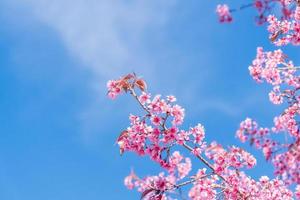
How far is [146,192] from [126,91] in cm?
198

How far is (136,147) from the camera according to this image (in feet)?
34.0

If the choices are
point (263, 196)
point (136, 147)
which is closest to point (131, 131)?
point (136, 147)

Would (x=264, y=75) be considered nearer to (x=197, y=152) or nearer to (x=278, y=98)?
(x=278, y=98)

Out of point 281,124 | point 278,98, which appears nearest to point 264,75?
point 278,98

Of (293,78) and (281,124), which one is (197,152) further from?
(293,78)

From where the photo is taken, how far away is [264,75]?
11.5 metres

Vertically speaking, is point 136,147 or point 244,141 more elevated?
point 136,147

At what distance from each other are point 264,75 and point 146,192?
13.0 ft

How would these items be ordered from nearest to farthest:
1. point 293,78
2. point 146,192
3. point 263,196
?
point 146,192 < point 263,196 < point 293,78

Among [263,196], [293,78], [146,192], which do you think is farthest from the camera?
[293,78]

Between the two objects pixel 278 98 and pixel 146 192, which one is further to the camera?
pixel 278 98

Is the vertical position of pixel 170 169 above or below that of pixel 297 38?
below

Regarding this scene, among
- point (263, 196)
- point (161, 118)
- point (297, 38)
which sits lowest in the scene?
point (263, 196)

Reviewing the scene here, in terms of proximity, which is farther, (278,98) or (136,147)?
(278,98)
